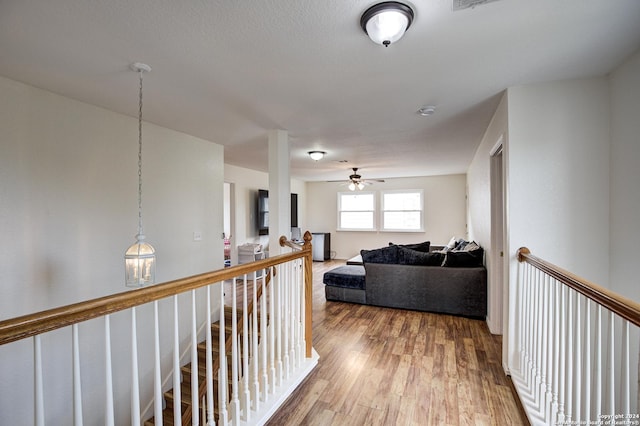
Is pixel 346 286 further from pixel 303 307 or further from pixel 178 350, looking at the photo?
pixel 178 350

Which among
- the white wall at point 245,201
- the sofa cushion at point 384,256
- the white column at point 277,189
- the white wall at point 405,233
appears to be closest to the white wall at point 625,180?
the sofa cushion at point 384,256

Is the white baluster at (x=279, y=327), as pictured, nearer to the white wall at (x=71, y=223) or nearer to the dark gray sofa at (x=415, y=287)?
the white wall at (x=71, y=223)

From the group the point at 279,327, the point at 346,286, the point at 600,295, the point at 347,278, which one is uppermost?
the point at 600,295

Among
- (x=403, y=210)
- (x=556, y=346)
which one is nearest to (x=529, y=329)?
(x=556, y=346)

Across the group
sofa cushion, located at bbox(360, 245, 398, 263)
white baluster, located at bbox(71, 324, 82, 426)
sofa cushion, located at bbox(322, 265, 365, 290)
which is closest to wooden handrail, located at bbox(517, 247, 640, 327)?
white baluster, located at bbox(71, 324, 82, 426)

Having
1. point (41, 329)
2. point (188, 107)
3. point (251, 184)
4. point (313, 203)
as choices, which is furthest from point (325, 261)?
point (41, 329)

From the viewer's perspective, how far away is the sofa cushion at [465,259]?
157 inches

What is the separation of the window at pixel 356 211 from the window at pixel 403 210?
0.37 meters

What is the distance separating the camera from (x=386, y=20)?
1.45m

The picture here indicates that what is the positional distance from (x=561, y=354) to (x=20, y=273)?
3.78 metres

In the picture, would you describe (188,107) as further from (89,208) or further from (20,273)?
(20,273)

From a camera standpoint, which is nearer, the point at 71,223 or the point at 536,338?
the point at 536,338

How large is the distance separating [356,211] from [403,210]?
1.36 meters

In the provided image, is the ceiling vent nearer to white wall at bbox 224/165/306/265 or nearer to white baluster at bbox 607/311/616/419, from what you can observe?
white baluster at bbox 607/311/616/419
